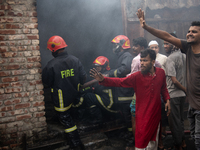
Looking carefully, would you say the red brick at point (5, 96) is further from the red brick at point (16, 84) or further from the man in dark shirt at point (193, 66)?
the man in dark shirt at point (193, 66)

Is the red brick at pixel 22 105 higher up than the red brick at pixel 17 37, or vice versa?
the red brick at pixel 17 37

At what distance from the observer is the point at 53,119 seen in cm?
443

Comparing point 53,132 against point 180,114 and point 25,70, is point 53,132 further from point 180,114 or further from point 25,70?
point 180,114

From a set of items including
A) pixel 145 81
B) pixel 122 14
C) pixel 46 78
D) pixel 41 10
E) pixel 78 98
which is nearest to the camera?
pixel 145 81

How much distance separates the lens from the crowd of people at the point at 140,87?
2.60 metres

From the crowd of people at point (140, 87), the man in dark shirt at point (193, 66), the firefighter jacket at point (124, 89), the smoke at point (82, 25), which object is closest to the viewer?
the man in dark shirt at point (193, 66)

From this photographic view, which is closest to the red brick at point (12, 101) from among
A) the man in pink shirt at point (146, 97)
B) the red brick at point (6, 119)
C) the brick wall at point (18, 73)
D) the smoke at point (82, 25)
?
the brick wall at point (18, 73)

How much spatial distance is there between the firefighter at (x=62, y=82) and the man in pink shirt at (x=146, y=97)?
49.1 inches

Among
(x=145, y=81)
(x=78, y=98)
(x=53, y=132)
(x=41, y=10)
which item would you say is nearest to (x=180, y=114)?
(x=145, y=81)

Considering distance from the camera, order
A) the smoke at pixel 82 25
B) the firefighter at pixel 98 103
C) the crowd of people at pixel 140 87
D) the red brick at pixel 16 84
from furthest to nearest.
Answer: the smoke at pixel 82 25, the firefighter at pixel 98 103, the red brick at pixel 16 84, the crowd of people at pixel 140 87

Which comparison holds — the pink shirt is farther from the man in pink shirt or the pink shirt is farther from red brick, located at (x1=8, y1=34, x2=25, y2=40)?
red brick, located at (x1=8, y1=34, x2=25, y2=40)

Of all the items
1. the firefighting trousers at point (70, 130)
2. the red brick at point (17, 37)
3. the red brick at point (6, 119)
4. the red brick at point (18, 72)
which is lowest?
the firefighting trousers at point (70, 130)

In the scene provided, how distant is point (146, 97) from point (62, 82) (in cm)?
178

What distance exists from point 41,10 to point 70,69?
12.9 ft
